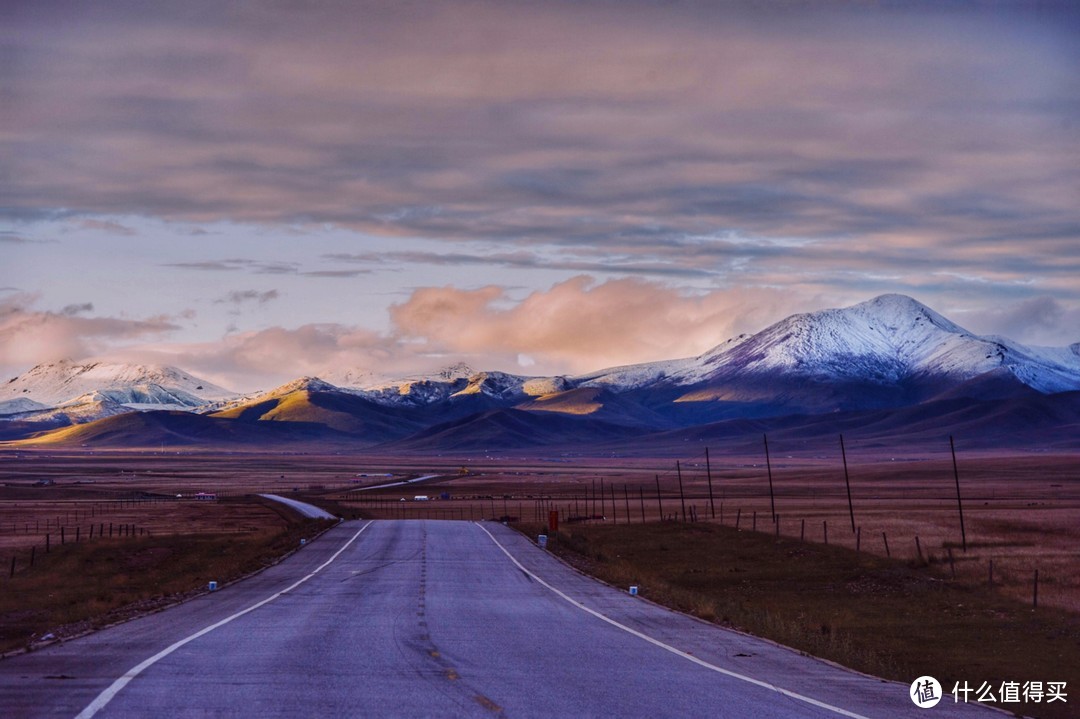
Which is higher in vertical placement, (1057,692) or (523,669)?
(523,669)

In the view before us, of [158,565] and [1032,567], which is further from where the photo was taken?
[158,565]

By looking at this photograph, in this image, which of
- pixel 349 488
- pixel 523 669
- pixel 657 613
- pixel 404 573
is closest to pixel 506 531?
pixel 404 573

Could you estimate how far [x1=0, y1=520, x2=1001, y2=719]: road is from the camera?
49.8 feet

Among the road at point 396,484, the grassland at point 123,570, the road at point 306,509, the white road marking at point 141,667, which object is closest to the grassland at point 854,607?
the white road marking at point 141,667

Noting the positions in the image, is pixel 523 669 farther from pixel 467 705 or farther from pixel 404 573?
pixel 404 573

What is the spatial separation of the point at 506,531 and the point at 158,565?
19085mm

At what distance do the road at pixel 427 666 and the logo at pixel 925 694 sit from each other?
7.5 inches

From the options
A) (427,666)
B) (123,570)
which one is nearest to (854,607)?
(427,666)

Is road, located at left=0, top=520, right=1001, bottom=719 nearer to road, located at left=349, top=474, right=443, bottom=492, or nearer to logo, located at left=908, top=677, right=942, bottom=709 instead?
logo, located at left=908, top=677, right=942, bottom=709

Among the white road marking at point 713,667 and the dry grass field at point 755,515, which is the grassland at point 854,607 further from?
the white road marking at point 713,667

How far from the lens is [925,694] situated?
18219mm

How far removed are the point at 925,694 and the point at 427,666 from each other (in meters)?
7.33

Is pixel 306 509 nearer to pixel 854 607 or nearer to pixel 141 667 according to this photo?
pixel 854 607

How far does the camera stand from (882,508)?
94.8 meters
